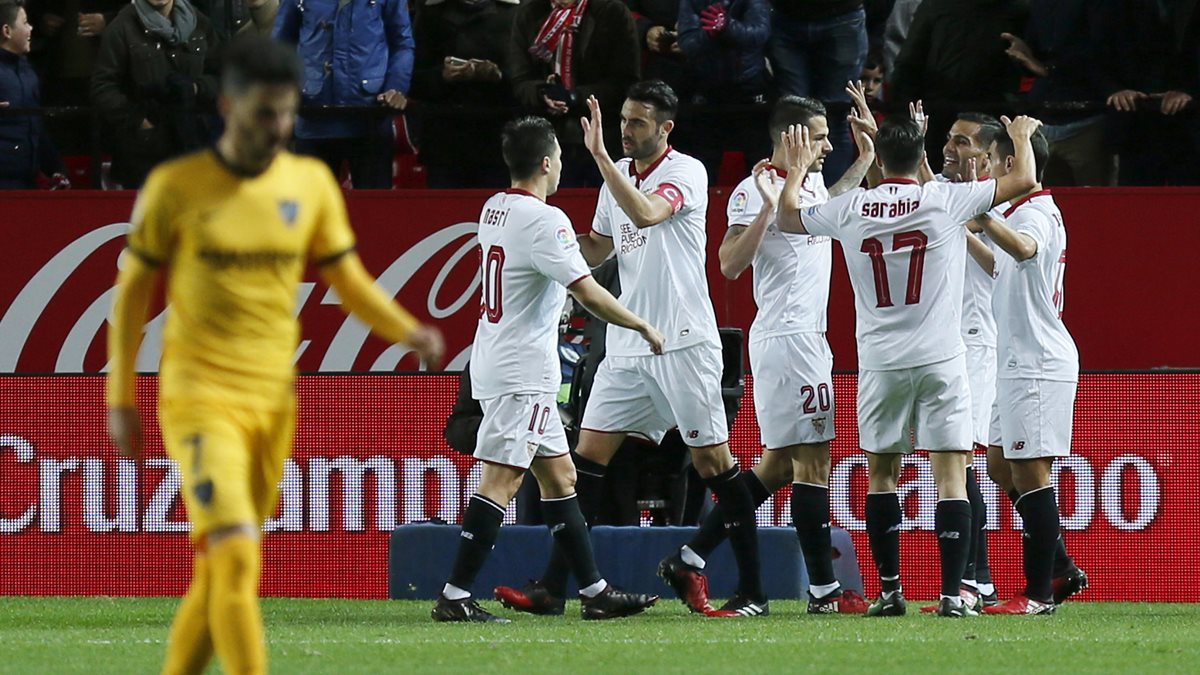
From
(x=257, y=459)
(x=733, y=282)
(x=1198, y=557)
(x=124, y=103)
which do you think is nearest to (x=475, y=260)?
(x=733, y=282)

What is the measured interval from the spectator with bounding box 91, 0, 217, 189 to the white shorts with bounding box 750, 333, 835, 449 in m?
4.74

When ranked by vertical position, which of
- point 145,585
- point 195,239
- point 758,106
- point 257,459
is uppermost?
point 758,106

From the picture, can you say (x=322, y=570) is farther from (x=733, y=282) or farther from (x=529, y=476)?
(x=733, y=282)

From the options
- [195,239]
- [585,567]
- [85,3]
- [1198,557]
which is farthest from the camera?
[85,3]

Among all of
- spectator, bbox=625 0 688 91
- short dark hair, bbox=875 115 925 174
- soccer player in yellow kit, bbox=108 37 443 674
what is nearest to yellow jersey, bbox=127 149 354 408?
soccer player in yellow kit, bbox=108 37 443 674

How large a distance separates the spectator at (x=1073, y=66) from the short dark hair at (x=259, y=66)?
7.57 meters

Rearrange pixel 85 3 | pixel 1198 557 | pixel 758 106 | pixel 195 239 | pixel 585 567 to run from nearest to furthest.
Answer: pixel 195 239
pixel 585 567
pixel 1198 557
pixel 758 106
pixel 85 3

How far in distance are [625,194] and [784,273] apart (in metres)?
0.98

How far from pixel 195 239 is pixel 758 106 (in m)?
7.03

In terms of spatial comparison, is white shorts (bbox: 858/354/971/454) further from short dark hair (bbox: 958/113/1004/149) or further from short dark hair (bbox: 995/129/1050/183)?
short dark hair (bbox: 958/113/1004/149)

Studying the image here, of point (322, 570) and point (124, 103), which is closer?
point (322, 570)

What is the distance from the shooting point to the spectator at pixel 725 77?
12.1 metres

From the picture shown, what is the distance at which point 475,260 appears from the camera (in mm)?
12320

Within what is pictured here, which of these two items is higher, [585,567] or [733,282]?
[733,282]
